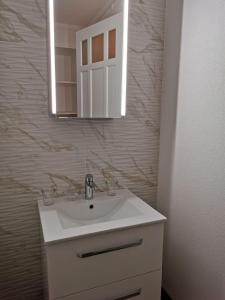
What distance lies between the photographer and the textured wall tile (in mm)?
1113

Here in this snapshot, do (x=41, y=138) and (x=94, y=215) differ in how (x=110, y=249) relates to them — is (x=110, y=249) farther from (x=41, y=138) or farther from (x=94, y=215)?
(x=41, y=138)

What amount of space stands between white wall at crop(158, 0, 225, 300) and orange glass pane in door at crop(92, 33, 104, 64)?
41 cm

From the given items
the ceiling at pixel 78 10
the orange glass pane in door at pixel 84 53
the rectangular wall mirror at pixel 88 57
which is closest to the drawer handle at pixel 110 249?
the rectangular wall mirror at pixel 88 57

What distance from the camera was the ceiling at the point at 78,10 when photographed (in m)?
1.14

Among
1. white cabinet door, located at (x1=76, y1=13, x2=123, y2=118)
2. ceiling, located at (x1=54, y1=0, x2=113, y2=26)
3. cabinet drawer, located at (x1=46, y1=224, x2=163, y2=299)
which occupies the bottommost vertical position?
cabinet drawer, located at (x1=46, y1=224, x2=163, y2=299)

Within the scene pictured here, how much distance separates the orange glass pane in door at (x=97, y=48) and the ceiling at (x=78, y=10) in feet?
0.28

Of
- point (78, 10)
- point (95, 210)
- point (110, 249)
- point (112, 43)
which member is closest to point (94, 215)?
point (95, 210)

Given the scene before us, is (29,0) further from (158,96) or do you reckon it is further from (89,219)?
(89,219)

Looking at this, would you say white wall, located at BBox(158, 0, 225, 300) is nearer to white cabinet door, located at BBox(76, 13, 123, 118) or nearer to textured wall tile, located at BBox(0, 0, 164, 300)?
textured wall tile, located at BBox(0, 0, 164, 300)

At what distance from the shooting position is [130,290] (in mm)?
1091

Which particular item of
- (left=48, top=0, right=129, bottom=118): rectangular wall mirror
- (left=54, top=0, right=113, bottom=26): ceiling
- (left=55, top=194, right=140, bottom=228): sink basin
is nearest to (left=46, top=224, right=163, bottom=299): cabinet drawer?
(left=55, top=194, right=140, bottom=228): sink basin

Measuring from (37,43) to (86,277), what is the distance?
1102 mm

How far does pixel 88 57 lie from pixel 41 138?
1.62ft

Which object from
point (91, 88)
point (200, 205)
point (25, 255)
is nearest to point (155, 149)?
point (200, 205)
